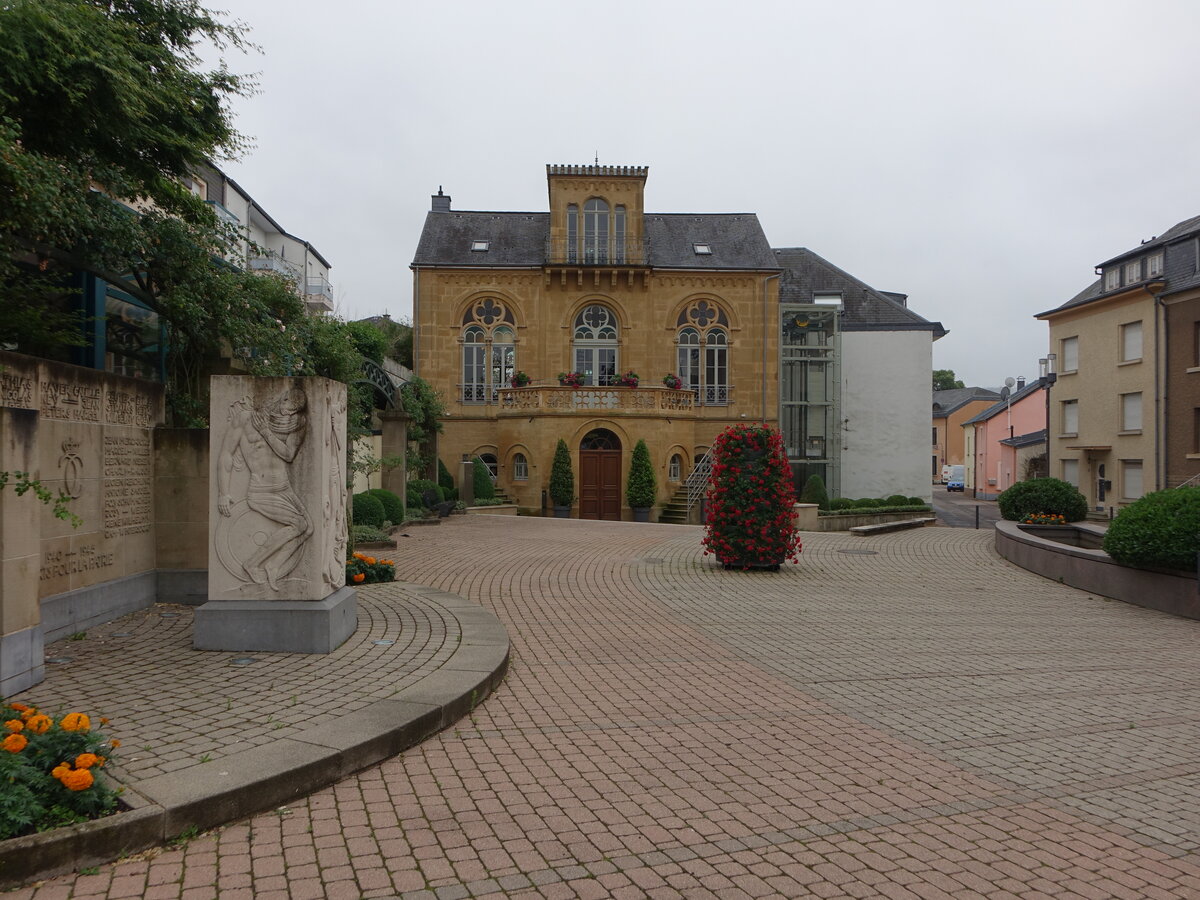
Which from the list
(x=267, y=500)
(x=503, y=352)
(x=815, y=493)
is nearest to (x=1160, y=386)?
(x=815, y=493)

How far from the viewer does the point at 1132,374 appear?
2858cm

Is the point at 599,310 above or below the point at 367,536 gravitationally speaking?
above

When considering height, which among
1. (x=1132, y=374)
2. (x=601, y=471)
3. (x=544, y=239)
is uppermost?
(x=544, y=239)

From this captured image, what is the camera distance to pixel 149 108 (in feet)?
28.9

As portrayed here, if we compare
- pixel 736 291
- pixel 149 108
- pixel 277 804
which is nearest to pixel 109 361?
pixel 149 108

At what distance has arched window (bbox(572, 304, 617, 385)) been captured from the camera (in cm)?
3020

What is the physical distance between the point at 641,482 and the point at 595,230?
10.4 m

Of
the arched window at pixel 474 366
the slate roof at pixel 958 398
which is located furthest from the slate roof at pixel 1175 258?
the slate roof at pixel 958 398

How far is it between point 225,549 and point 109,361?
530 centimetres

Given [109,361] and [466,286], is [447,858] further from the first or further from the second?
[466,286]

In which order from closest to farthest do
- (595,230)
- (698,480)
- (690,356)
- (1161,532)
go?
(1161,532) → (698,480) → (595,230) → (690,356)

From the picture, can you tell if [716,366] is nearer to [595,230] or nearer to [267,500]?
[595,230]

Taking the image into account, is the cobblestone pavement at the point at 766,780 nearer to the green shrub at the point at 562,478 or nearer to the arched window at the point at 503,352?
the green shrub at the point at 562,478

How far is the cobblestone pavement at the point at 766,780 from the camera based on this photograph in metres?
3.44
